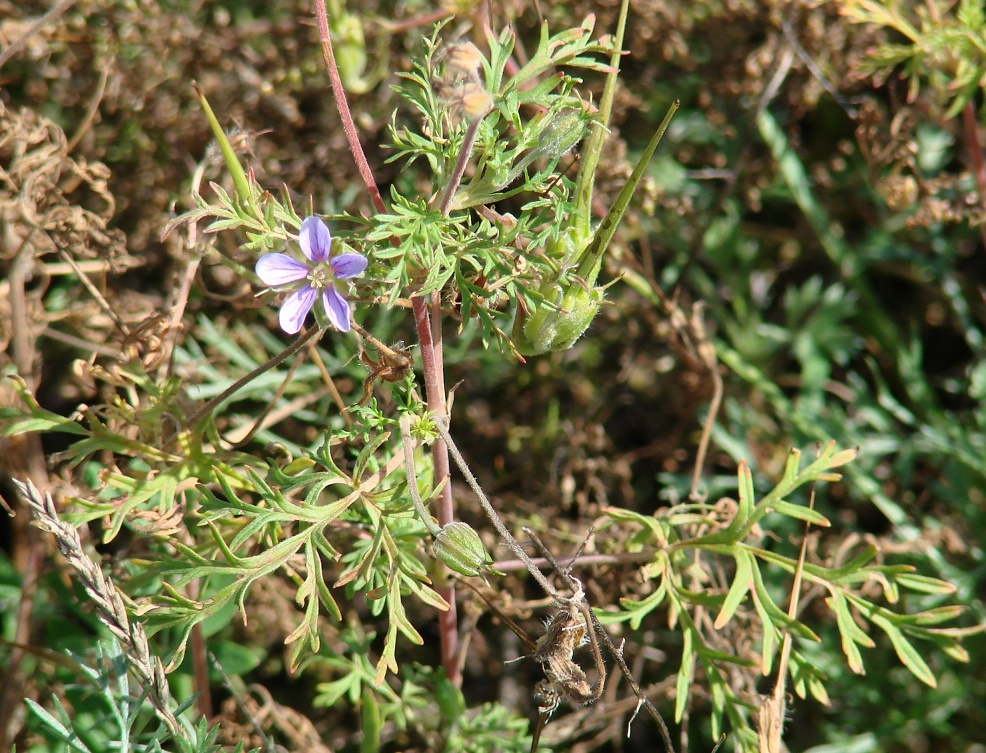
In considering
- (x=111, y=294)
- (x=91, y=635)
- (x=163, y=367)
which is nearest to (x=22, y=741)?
(x=91, y=635)

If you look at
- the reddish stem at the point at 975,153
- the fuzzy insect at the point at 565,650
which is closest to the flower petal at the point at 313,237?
the fuzzy insect at the point at 565,650

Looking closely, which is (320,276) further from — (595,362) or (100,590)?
(595,362)

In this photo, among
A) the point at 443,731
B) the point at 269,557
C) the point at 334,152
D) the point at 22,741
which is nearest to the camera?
the point at 269,557

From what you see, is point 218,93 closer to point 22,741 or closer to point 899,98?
point 22,741

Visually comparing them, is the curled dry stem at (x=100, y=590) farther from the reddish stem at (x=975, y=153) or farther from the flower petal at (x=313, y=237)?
the reddish stem at (x=975, y=153)

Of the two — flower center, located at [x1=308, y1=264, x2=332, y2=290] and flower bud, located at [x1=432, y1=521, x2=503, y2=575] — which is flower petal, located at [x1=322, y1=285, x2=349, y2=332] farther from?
flower bud, located at [x1=432, y1=521, x2=503, y2=575]

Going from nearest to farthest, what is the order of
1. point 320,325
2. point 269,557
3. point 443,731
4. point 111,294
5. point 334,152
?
point 320,325, point 269,557, point 443,731, point 111,294, point 334,152
